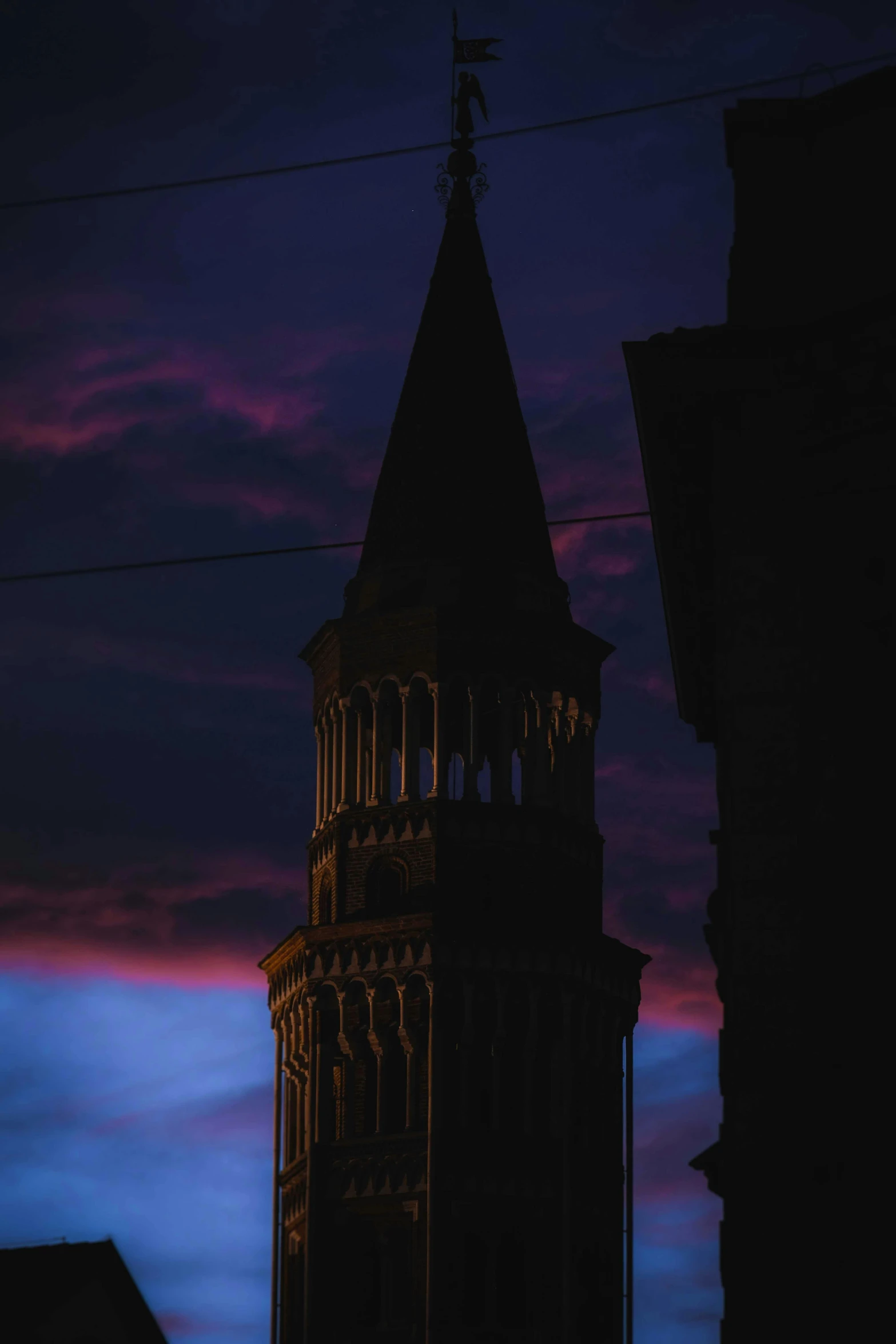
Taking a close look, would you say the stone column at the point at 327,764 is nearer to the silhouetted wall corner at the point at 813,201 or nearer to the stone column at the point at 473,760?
the stone column at the point at 473,760

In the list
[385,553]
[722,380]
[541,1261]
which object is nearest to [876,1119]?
[722,380]

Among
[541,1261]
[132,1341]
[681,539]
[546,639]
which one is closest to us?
[681,539]

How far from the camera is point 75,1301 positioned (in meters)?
57.9

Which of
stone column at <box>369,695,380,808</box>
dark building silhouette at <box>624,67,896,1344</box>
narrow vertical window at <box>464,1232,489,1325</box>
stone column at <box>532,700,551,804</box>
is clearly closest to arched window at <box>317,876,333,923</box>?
stone column at <box>369,695,380,808</box>

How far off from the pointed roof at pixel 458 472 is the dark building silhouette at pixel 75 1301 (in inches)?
690

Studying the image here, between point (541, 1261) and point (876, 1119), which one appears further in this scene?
point (541, 1261)

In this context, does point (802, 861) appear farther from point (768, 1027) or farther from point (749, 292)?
point (749, 292)

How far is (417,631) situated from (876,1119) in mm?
41717

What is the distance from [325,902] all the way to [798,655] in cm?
4056

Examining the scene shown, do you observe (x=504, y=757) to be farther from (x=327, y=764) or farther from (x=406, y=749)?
(x=327, y=764)

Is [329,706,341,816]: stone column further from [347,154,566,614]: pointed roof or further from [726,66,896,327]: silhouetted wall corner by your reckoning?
[726,66,896,327]: silhouetted wall corner

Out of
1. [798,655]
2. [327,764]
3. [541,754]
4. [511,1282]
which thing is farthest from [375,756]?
[798,655]

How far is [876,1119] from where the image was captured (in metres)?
27.7

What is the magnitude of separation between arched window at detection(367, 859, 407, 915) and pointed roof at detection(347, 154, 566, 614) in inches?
231
